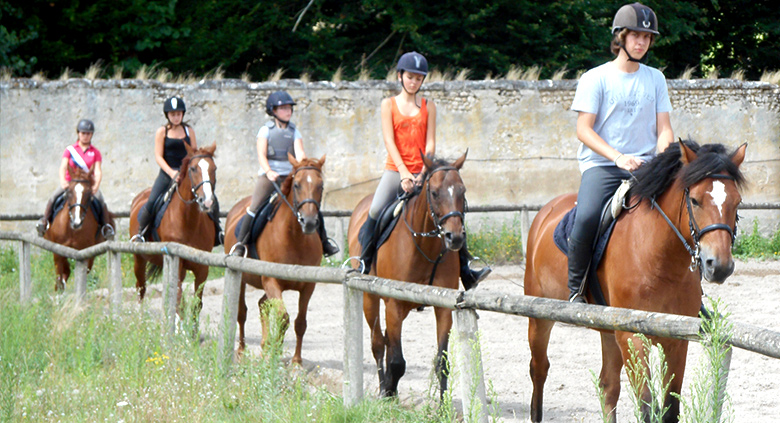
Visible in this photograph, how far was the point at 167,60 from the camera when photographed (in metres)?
22.1

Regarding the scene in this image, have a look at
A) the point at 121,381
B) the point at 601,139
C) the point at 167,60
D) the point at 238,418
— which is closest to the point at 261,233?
the point at 121,381

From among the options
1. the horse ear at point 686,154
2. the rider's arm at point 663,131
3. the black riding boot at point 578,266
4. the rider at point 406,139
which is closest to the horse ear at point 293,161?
the rider at point 406,139

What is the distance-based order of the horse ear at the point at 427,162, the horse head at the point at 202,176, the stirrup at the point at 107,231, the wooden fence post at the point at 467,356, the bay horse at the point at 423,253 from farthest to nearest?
the stirrup at the point at 107,231 < the horse head at the point at 202,176 < the horse ear at the point at 427,162 < the bay horse at the point at 423,253 < the wooden fence post at the point at 467,356

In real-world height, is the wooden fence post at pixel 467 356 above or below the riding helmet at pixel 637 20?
below

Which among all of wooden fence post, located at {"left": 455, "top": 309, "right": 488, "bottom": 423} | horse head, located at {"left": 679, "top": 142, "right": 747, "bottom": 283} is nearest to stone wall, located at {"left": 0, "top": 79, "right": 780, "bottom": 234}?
horse head, located at {"left": 679, "top": 142, "right": 747, "bottom": 283}

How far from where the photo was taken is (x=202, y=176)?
9.27 m

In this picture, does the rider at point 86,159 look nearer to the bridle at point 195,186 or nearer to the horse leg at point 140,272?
the horse leg at point 140,272

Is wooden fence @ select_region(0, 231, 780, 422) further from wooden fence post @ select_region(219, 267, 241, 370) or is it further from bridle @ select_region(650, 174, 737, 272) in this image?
bridle @ select_region(650, 174, 737, 272)

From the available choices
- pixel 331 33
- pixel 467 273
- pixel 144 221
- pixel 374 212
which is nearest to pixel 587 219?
pixel 467 273

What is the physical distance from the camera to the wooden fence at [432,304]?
301 centimetres

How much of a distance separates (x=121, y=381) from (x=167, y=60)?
17.2m

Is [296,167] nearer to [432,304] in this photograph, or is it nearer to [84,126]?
[432,304]

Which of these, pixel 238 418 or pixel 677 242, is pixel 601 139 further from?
pixel 238 418

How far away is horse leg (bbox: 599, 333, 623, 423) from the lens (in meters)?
5.21
